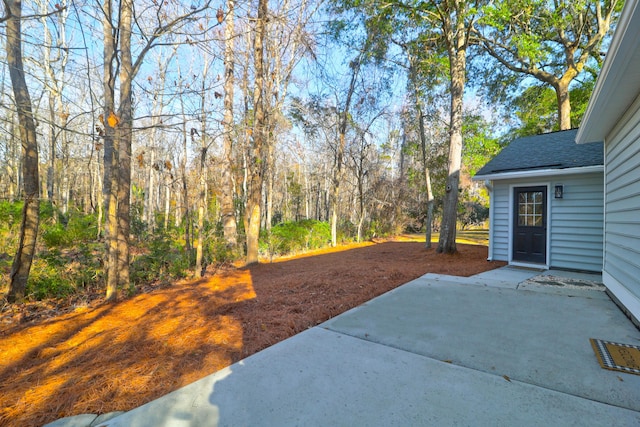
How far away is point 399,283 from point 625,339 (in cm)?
274

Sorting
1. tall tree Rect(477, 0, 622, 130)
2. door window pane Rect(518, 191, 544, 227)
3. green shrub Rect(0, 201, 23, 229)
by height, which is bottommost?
green shrub Rect(0, 201, 23, 229)

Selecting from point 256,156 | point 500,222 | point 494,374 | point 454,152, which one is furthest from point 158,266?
point 454,152

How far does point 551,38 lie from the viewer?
38.0 ft

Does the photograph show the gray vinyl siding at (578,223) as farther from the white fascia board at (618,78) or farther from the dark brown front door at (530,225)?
the white fascia board at (618,78)

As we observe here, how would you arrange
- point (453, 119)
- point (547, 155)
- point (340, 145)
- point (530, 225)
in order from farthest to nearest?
1. point (340, 145)
2. point (453, 119)
3. point (547, 155)
4. point (530, 225)

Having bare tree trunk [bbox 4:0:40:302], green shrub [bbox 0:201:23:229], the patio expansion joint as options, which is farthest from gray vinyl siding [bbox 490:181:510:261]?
green shrub [bbox 0:201:23:229]

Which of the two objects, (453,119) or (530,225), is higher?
(453,119)

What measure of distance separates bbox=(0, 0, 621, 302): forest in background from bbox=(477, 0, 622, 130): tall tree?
9 centimetres

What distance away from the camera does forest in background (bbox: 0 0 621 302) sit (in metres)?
4.11

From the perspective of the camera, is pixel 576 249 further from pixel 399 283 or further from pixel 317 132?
pixel 317 132

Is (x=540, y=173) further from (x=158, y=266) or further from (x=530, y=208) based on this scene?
(x=158, y=266)

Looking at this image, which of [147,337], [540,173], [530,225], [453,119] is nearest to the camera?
[147,337]

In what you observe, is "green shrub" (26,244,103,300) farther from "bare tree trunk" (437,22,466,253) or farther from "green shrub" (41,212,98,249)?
"bare tree trunk" (437,22,466,253)

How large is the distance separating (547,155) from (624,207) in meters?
3.72
